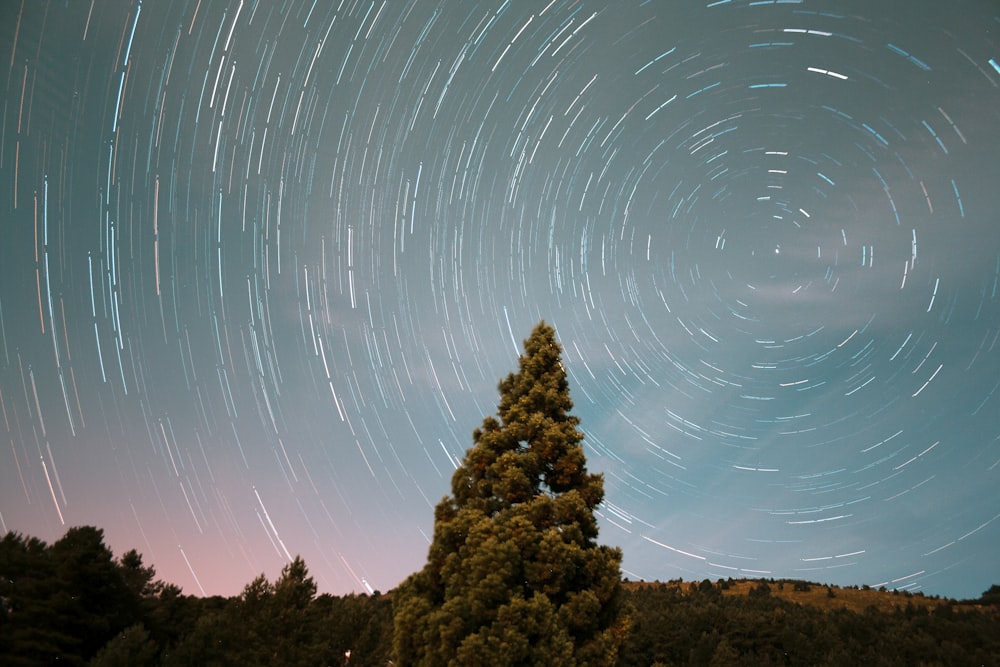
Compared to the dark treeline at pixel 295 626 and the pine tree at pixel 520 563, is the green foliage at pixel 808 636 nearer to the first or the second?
the dark treeline at pixel 295 626

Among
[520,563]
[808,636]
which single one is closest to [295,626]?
[520,563]

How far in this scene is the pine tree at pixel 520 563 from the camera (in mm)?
14312

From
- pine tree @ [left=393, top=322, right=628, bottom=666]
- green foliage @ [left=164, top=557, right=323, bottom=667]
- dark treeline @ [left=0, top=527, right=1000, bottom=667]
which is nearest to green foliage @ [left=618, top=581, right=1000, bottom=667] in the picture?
dark treeline @ [left=0, top=527, right=1000, bottom=667]

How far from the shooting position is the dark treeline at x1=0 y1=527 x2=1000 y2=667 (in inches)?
1225

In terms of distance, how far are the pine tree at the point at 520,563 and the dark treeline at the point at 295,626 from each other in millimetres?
2570

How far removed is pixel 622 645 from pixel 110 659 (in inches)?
971

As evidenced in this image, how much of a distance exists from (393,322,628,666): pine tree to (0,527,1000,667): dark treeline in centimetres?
257

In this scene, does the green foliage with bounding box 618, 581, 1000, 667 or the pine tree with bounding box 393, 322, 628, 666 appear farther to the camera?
the green foliage with bounding box 618, 581, 1000, 667

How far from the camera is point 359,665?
168 ft

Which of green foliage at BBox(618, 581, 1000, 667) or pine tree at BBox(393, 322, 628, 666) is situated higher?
green foliage at BBox(618, 581, 1000, 667)

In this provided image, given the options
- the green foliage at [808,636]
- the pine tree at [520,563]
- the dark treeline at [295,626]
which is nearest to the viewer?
the pine tree at [520,563]

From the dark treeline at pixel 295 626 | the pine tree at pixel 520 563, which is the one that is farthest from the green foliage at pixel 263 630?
the pine tree at pixel 520 563

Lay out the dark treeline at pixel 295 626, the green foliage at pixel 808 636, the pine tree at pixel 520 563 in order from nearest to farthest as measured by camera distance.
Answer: the pine tree at pixel 520 563, the dark treeline at pixel 295 626, the green foliage at pixel 808 636

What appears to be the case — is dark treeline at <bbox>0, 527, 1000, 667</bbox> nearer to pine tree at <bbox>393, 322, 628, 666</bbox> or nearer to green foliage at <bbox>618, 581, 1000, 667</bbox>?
green foliage at <bbox>618, 581, 1000, 667</bbox>
